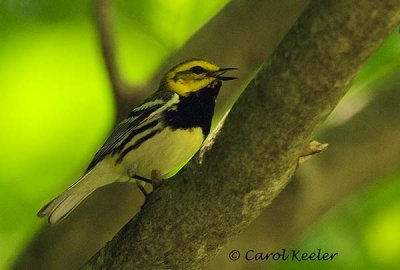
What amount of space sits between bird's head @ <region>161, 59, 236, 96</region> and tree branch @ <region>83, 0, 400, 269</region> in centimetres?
138

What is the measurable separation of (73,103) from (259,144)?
8.69 feet

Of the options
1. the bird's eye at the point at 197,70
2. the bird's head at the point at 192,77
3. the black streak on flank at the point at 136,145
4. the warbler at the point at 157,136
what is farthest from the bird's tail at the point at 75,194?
the bird's eye at the point at 197,70

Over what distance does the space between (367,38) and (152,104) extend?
2140 millimetres

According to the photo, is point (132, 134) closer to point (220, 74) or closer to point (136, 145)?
point (136, 145)

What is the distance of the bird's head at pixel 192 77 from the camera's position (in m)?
4.75

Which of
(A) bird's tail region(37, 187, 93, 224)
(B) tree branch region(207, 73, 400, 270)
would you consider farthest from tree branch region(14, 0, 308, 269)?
(B) tree branch region(207, 73, 400, 270)

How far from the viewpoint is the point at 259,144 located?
3.07 metres

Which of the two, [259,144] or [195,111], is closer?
[259,144]

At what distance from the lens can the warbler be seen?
15.2ft

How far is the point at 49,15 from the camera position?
5.40 m

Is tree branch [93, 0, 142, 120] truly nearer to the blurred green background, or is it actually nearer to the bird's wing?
the bird's wing

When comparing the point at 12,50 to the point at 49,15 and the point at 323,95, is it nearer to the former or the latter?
the point at 49,15

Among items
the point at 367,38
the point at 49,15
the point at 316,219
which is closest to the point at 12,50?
the point at 49,15

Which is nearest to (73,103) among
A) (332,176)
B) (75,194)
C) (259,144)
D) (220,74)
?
(75,194)
